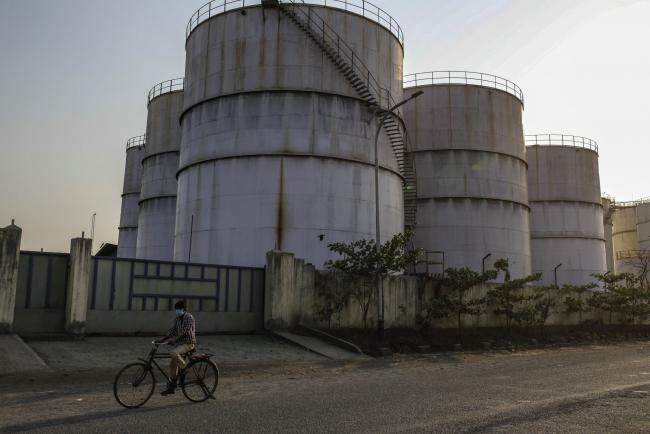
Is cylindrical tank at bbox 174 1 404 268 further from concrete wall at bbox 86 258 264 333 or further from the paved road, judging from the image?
the paved road

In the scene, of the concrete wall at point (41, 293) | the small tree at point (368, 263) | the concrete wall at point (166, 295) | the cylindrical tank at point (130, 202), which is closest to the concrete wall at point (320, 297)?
the small tree at point (368, 263)

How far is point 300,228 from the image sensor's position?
26.1m

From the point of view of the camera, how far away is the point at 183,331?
10.4 m

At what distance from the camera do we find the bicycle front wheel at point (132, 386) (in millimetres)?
9312

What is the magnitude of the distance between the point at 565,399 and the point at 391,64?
23141mm

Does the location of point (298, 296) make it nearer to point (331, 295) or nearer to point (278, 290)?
point (278, 290)

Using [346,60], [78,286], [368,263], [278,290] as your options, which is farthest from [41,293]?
[346,60]

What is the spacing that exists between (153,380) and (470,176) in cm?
3153

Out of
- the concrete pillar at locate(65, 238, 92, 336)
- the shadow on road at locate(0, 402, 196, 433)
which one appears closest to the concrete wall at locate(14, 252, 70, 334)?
the concrete pillar at locate(65, 238, 92, 336)

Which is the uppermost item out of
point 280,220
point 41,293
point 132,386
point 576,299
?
point 280,220

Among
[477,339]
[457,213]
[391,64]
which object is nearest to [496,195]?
[457,213]

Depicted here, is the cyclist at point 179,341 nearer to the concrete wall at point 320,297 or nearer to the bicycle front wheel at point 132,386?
the bicycle front wheel at point 132,386

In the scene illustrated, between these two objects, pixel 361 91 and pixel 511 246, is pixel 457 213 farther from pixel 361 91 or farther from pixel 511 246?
pixel 361 91

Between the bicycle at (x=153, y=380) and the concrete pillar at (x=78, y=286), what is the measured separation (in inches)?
335
